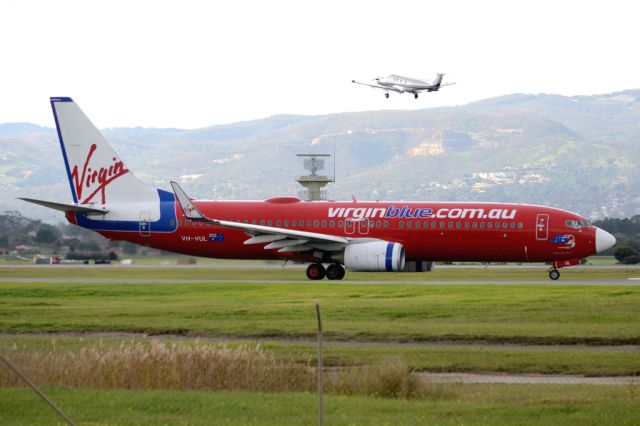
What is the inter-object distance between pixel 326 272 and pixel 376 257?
288 cm

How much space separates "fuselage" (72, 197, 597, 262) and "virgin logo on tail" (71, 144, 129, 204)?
112 inches

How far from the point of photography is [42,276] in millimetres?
52812

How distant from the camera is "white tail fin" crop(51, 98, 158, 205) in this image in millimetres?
52656

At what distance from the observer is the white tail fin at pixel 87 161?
52656 millimetres

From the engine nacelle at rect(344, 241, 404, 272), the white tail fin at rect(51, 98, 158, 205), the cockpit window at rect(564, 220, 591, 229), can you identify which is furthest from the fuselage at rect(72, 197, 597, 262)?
the white tail fin at rect(51, 98, 158, 205)

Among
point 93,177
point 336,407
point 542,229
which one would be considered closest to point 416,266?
point 542,229

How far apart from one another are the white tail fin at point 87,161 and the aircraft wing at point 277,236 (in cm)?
505

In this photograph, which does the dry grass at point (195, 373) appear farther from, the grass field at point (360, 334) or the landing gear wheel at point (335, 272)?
the landing gear wheel at point (335, 272)

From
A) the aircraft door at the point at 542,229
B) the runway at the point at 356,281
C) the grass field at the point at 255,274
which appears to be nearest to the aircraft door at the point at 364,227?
the grass field at the point at 255,274

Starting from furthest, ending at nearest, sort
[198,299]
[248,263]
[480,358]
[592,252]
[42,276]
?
[248,263] < [42,276] < [592,252] < [198,299] < [480,358]

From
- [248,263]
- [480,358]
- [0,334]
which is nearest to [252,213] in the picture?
[248,263]

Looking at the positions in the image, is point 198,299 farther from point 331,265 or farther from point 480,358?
point 480,358

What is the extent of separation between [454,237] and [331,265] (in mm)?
5378

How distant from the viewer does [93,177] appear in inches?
2084
